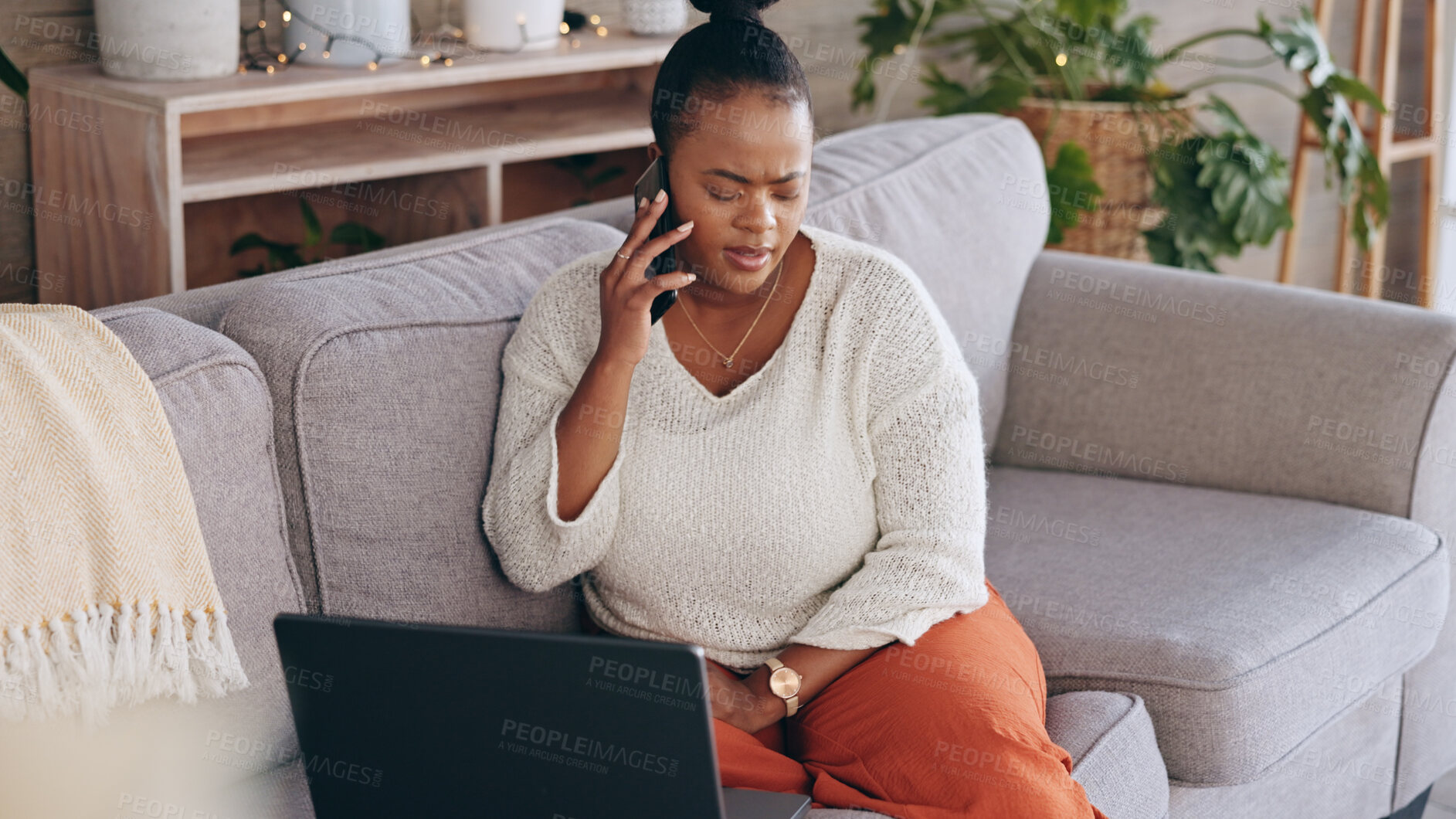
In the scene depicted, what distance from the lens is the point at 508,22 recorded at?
2102 millimetres

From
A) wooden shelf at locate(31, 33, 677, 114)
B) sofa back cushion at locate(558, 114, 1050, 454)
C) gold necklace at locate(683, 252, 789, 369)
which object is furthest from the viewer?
sofa back cushion at locate(558, 114, 1050, 454)

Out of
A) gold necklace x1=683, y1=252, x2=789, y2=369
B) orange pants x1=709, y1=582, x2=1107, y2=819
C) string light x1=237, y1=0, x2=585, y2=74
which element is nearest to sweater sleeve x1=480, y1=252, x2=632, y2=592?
gold necklace x1=683, y1=252, x2=789, y2=369

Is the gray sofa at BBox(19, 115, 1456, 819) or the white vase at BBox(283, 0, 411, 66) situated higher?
the white vase at BBox(283, 0, 411, 66)

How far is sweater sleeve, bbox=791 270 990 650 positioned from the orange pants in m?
0.03

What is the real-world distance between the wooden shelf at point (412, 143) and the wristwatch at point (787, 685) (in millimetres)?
1035

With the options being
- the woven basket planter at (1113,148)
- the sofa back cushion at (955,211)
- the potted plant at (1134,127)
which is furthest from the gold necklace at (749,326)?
the woven basket planter at (1113,148)

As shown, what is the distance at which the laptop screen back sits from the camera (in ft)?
3.00

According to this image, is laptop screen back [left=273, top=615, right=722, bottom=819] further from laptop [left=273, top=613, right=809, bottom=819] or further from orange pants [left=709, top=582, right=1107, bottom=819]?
orange pants [left=709, top=582, right=1107, bottom=819]

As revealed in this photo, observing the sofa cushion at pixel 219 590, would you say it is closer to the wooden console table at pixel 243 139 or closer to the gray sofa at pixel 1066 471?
the gray sofa at pixel 1066 471

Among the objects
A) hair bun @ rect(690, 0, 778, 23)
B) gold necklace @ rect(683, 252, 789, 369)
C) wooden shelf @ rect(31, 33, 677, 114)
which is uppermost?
hair bun @ rect(690, 0, 778, 23)

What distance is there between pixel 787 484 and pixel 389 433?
1.25 feet

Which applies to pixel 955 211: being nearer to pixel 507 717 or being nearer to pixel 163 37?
pixel 163 37

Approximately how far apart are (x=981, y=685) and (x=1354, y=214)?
2.04m

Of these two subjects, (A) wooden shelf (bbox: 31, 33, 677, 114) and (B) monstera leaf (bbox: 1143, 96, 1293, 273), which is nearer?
(A) wooden shelf (bbox: 31, 33, 677, 114)
